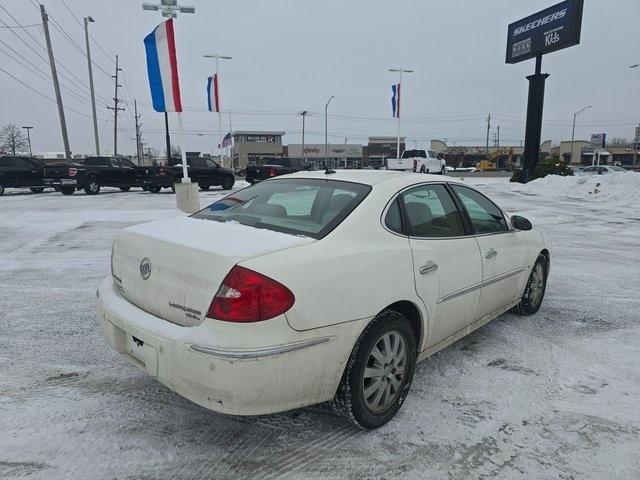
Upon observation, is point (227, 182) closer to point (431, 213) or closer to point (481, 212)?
point (481, 212)

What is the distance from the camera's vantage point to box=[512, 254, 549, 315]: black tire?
450 centimetres

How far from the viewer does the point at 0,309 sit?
461 cm

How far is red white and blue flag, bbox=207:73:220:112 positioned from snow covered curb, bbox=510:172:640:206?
1731cm

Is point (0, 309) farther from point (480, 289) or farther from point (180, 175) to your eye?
point (180, 175)

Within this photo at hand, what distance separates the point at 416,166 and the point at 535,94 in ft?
28.2

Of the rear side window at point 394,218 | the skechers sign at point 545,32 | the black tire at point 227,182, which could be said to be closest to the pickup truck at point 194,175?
the black tire at point 227,182

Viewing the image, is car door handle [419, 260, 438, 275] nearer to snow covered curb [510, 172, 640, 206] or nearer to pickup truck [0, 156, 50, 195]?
snow covered curb [510, 172, 640, 206]

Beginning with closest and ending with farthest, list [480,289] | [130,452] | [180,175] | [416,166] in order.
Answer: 1. [130,452]
2. [480,289]
3. [180,175]
4. [416,166]

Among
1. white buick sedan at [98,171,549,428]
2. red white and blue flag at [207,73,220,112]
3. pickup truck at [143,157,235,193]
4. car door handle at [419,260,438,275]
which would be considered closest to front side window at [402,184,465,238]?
white buick sedan at [98,171,549,428]

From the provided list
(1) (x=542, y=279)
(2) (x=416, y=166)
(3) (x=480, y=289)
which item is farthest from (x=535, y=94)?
(3) (x=480, y=289)

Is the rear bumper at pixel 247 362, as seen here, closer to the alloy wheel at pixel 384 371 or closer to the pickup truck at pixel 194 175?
the alloy wheel at pixel 384 371

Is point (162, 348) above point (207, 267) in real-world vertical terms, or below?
below

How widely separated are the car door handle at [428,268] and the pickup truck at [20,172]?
A: 2105 centimetres

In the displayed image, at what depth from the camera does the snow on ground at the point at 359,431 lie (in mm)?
2383
